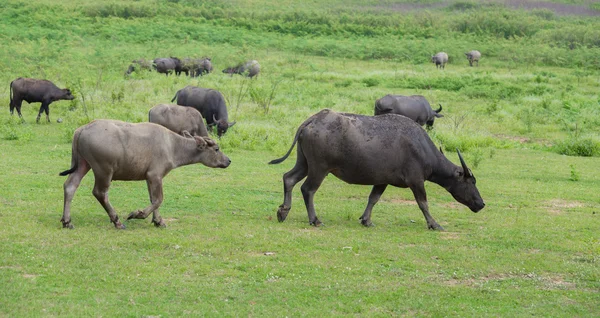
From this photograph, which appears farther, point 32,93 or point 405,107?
point 32,93

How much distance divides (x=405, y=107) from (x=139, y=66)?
1537 centimetres

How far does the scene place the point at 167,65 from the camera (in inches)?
1393

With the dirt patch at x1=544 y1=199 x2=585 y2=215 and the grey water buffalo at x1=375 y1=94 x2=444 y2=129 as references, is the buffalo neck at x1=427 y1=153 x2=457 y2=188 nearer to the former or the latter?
the dirt patch at x1=544 y1=199 x2=585 y2=215

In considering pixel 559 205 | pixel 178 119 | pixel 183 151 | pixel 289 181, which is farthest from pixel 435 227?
pixel 178 119

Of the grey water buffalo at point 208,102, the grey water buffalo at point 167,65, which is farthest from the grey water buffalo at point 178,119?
the grey water buffalo at point 167,65

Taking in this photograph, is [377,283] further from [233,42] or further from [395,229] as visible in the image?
[233,42]

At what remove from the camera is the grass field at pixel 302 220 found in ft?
24.0

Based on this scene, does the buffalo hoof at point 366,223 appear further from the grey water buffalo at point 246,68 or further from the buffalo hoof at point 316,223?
the grey water buffalo at point 246,68

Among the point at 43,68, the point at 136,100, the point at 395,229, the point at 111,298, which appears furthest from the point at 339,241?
the point at 43,68

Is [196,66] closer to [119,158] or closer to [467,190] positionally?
[467,190]

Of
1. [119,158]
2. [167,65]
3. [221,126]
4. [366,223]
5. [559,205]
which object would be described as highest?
[119,158]

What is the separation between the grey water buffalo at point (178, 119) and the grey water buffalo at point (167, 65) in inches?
719

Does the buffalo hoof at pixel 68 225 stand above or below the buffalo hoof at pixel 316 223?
above

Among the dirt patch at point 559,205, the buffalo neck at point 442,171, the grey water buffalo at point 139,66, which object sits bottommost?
the grey water buffalo at point 139,66
